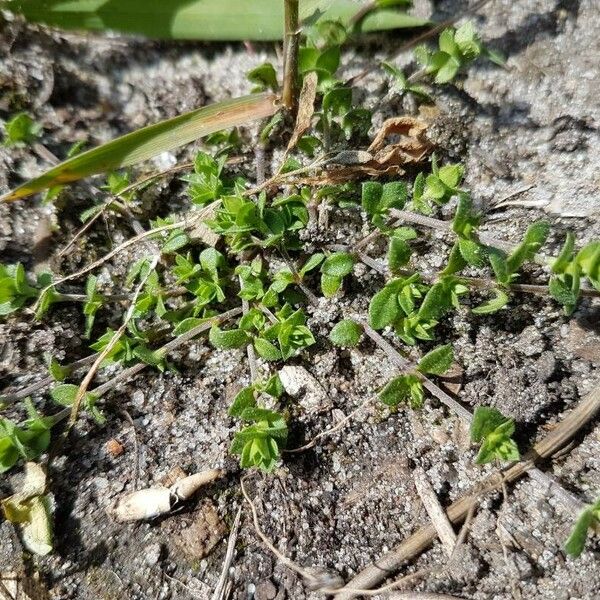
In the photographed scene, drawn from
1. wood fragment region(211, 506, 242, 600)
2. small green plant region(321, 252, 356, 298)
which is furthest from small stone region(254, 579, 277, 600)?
small green plant region(321, 252, 356, 298)

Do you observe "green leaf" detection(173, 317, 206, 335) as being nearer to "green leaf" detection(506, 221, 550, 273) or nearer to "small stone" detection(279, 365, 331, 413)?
"small stone" detection(279, 365, 331, 413)

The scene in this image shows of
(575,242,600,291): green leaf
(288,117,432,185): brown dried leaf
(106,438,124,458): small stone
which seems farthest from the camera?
(288,117,432,185): brown dried leaf

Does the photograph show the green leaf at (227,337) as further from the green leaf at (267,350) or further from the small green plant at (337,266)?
the small green plant at (337,266)

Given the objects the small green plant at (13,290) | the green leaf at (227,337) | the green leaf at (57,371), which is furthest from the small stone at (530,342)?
the small green plant at (13,290)

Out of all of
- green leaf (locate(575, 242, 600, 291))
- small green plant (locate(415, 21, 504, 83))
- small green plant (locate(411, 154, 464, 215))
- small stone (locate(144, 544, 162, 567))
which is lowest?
small stone (locate(144, 544, 162, 567))

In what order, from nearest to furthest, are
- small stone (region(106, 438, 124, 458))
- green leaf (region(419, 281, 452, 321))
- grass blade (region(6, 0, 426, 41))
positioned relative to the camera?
green leaf (region(419, 281, 452, 321)) → small stone (region(106, 438, 124, 458)) → grass blade (region(6, 0, 426, 41))

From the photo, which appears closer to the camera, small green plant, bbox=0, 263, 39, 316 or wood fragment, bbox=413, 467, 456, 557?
wood fragment, bbox=413, 467, 456, 557

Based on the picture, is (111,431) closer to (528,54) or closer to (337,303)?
(337,303)

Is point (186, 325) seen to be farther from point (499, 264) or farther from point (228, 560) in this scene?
point (499, 264)
